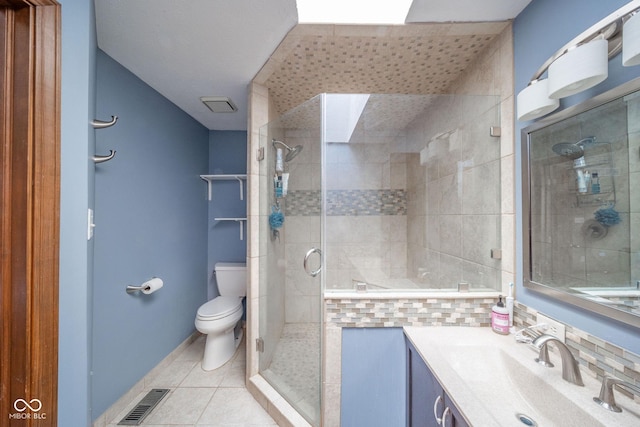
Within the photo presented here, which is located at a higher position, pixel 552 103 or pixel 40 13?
pixel 40 13

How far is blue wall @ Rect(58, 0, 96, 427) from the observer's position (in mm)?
741

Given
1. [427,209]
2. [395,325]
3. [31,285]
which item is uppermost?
[427,209]

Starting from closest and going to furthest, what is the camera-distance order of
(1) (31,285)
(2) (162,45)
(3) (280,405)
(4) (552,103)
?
(1) (31,285) → (4) (552,103) → (2) (162,45) → (3) (280,405)

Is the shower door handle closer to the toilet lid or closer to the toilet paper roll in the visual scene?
the toilet lid

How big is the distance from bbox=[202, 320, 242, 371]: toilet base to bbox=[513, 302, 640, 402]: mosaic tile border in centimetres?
220

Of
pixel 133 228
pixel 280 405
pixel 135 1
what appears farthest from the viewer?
pixel 133 228

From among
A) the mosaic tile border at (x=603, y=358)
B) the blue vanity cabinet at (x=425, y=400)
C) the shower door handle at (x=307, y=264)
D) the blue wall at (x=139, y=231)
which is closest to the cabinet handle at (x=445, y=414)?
the blue vanity cabinet at (x=425, y=400)

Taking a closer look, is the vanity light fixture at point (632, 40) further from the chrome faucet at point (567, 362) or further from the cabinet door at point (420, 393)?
the cabinet door at point (420, 393)

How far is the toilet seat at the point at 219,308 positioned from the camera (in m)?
1.81

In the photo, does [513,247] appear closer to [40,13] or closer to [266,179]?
[266,179]

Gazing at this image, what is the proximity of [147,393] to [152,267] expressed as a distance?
2.96 ft

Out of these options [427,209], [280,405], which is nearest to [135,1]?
[427,209]

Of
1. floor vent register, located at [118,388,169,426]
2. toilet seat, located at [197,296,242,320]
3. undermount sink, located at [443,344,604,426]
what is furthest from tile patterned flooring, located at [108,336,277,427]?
undermount sink, located at [443,344,604,426]

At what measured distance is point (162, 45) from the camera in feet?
4.16
